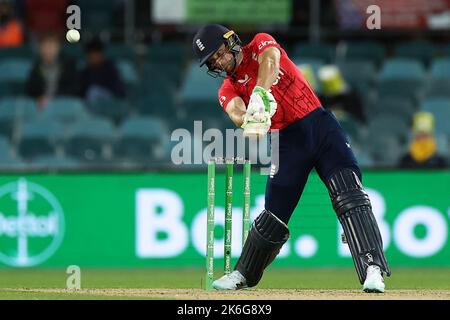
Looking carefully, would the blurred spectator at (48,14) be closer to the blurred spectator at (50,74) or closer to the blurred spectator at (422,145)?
the blurred spectator at (50,74)

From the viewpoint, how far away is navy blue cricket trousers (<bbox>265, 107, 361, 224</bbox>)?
9.66 metres

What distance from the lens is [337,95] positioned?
1705cm

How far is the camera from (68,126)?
1714cm

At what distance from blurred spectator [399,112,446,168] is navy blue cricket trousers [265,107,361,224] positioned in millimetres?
6257

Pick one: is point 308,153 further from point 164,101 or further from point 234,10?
point 164,101

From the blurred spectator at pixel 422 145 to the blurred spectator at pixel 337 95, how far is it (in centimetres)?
91

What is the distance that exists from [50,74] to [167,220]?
408cm

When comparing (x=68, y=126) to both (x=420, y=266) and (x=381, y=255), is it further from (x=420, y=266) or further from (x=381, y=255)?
(x=381, y=255)

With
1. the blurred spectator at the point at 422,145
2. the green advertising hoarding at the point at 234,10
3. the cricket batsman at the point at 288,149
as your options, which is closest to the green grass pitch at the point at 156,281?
the cricket batsman at the point at 288,149

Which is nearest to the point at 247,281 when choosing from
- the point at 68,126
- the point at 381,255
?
the point at 381,255

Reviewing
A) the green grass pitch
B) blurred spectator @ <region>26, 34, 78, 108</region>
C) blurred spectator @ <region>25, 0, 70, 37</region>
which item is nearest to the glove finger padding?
the green grass pitch

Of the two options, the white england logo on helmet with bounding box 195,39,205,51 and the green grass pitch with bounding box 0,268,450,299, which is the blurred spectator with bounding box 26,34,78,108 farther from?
the white england logo on helmet with bounding box 195,39,205,51

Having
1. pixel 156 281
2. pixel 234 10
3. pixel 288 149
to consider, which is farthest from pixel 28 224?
pixel 288 149

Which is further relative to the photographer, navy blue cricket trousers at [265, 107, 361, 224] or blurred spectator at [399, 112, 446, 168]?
blurred spectator at [399, 112, 446, 168]
